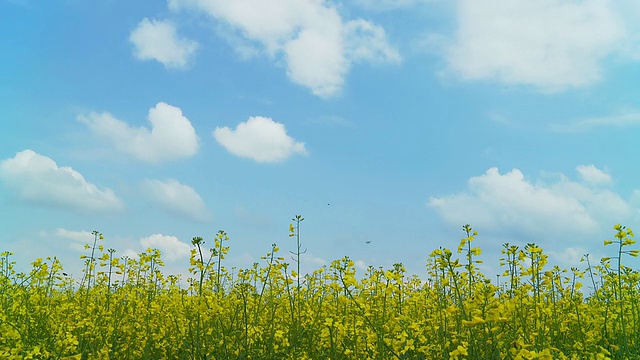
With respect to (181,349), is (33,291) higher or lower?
higher

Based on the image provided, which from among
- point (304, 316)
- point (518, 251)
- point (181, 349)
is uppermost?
point (518, 251)

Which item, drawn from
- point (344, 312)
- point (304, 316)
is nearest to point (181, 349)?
point (304, 316)

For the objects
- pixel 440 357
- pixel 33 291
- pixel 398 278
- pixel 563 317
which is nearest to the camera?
pixel 398 278

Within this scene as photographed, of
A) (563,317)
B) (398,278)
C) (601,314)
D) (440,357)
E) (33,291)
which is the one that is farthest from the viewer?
(33,291)

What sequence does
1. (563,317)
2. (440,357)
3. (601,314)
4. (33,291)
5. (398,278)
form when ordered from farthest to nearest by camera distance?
(33,291) < (563,317) < (601,314) < (440,357) < (398,278)

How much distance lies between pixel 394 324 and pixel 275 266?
91.7 inches

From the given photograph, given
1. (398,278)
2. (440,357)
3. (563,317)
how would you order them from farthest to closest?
(563,317) < (440,357) < (398,278)

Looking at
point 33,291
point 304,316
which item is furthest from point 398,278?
point 33,291

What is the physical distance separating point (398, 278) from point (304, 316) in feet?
10.0

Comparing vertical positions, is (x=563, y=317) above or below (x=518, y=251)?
below

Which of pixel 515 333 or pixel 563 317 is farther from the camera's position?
pixel 563 317

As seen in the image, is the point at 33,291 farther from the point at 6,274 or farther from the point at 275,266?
the point at 275,266

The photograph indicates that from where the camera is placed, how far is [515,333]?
4.73 metres

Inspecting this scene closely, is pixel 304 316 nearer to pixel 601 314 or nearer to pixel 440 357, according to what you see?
pixel 440 357
